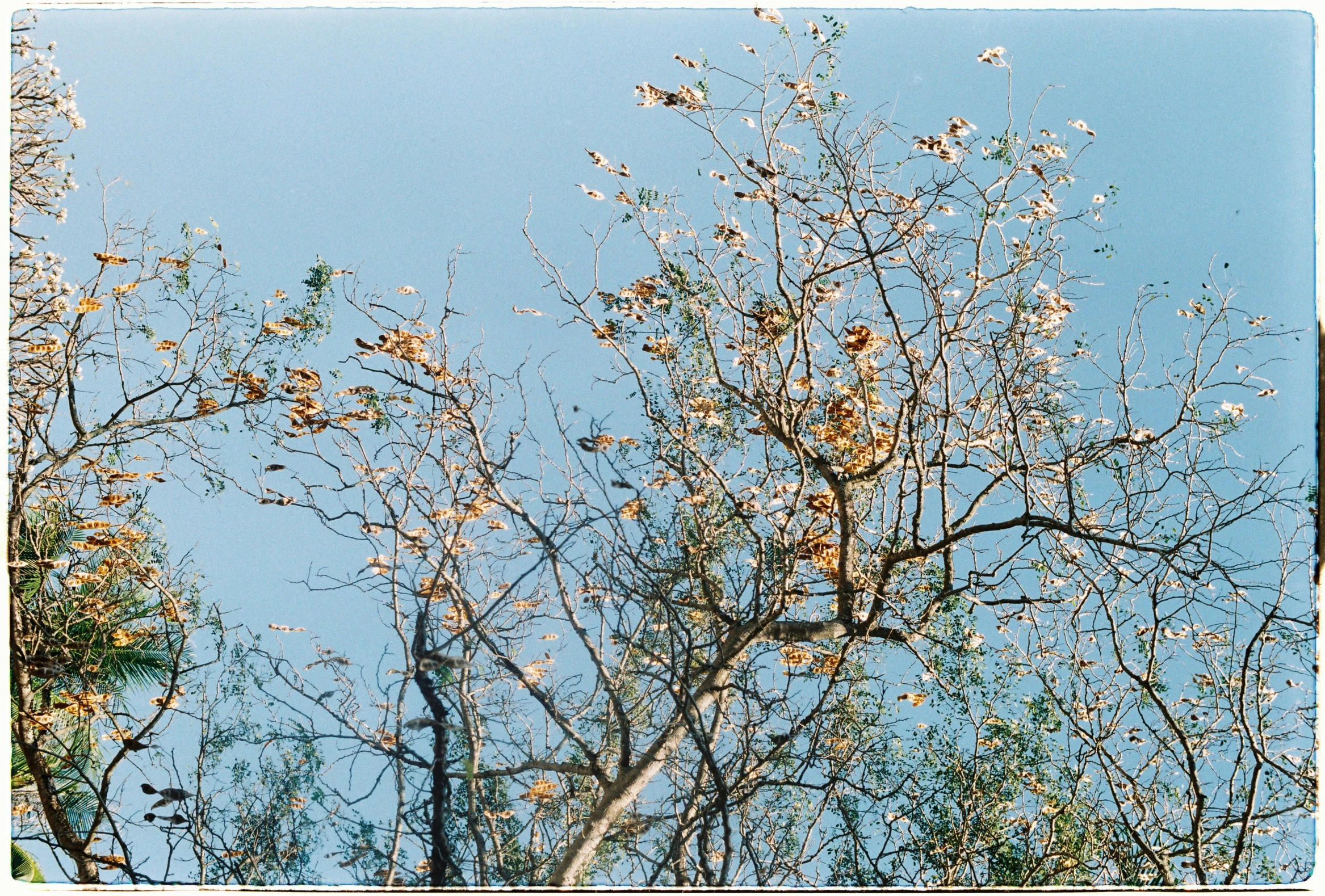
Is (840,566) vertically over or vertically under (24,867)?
over

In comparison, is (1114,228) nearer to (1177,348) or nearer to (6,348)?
(1177,348)

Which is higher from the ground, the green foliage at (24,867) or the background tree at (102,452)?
the background tree at (102,452)

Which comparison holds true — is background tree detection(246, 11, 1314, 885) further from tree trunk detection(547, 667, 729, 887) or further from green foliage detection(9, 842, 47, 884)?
green foliage detection(9, 842, 47, 884)

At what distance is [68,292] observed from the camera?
279cm

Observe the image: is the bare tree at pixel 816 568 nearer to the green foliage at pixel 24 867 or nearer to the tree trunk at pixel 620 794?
the tree trunk at pixel 620 794

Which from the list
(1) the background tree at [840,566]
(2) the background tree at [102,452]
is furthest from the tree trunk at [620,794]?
(2) the background tree at [102,452]

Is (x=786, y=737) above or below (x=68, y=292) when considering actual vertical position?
below

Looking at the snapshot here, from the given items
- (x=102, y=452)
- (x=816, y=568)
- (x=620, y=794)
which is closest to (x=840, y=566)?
(x=816, y=568)

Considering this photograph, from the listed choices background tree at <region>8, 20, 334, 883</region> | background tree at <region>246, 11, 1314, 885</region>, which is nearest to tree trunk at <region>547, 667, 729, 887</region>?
background tree at <region>246, 11, 1314, 885</region>

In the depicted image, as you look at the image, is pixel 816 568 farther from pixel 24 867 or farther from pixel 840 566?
pixel 24 867

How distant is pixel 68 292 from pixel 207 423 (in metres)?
0.58

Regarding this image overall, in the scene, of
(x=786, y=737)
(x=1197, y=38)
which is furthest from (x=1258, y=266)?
(x=786, y=737)

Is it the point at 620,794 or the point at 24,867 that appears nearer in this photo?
the point at 24,867

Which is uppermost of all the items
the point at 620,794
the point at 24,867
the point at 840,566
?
the point at 840,566
